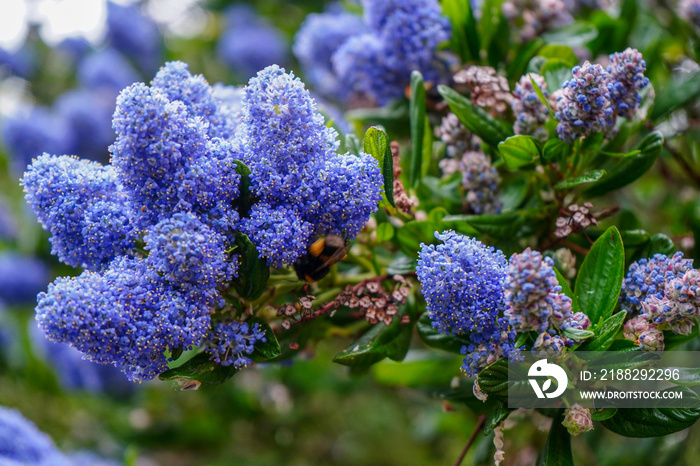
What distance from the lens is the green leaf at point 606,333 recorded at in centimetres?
153

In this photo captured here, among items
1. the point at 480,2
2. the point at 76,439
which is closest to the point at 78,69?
the point at 76,439

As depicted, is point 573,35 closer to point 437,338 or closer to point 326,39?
point 326,39

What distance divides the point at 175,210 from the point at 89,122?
317cm

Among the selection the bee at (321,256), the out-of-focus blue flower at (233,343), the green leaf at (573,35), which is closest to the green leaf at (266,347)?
the out-of-focus blue flower at (233,343)

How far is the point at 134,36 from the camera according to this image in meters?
4.68

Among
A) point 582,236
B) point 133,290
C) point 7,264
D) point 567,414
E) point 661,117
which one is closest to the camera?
point 133,290

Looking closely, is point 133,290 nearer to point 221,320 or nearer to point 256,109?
point 221,320

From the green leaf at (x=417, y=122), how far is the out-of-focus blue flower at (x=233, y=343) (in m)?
0.80

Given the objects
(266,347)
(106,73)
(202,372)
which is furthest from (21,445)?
(106,73)

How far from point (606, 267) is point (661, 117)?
110cm

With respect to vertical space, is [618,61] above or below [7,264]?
below

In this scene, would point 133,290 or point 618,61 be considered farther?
point 618,61

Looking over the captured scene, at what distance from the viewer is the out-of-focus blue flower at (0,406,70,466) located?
2.42 metres

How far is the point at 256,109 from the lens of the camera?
1.54 meters
